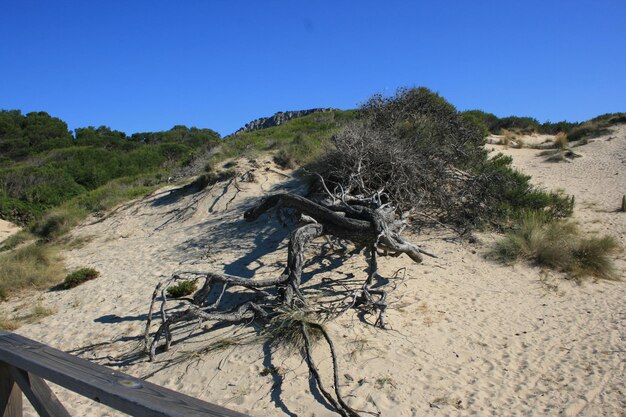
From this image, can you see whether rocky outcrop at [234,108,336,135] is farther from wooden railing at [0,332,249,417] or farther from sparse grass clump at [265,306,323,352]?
wooden railing at [0,332,249,417]

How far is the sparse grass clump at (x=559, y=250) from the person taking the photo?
7883 mm

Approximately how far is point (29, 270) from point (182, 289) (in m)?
→ 4.73

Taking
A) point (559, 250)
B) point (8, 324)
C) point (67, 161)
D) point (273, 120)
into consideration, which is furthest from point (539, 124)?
point (67, 161)

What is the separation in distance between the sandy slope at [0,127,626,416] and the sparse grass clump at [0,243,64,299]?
73 centimetres

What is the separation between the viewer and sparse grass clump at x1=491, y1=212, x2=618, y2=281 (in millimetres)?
7883

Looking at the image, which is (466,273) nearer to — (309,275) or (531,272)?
(531,272)

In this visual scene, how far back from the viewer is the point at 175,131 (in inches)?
1761

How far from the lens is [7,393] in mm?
2299

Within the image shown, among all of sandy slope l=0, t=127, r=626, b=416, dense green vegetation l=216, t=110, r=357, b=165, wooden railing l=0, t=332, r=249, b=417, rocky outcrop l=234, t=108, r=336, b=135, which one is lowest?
sandy slope l=0, t=127, r=626, b=416

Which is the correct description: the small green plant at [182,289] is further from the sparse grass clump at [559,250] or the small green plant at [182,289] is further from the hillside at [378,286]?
the sparse grass clump at [559,250]

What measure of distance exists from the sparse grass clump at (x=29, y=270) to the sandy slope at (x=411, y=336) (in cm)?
73

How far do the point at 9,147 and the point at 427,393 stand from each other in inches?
1584

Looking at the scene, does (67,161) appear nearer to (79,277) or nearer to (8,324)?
(79,277)

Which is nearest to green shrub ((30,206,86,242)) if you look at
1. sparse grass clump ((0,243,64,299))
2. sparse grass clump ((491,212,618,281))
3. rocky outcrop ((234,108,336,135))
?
sparse grass clump ((0,243,64,299))
